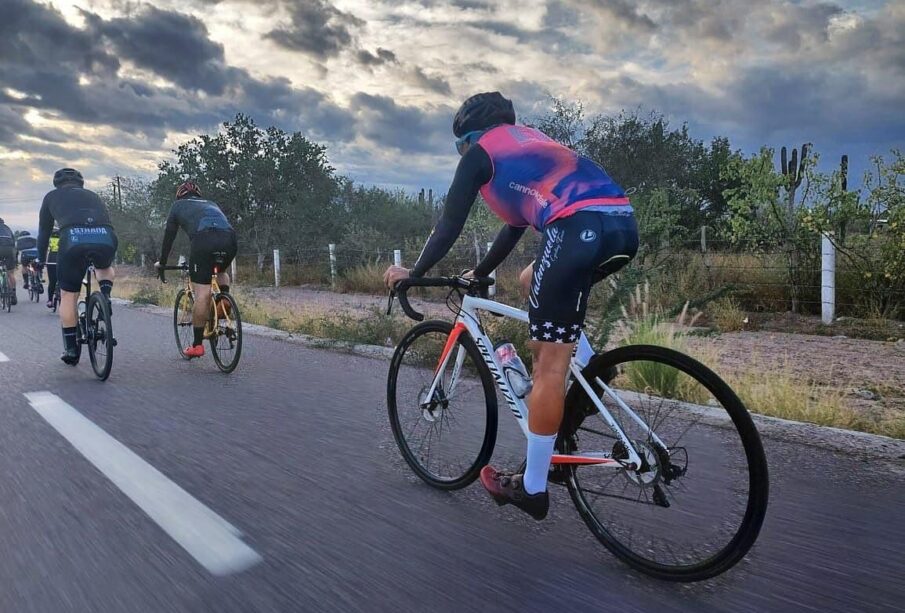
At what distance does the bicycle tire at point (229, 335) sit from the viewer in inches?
265

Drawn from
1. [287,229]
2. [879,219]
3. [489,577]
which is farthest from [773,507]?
[287,229]

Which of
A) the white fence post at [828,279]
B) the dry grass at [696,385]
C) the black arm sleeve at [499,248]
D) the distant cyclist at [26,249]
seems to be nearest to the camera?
the dry grass at [696,385]

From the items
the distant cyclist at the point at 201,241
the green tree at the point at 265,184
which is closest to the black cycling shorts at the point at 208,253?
the distant cyclist at the point at 201,241

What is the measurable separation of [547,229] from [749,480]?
3.99 feet

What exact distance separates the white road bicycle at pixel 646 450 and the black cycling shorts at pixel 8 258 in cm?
1641

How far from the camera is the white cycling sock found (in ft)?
9.10

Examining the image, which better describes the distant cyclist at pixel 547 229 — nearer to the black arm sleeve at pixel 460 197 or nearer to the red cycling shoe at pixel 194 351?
the black arm sleeve at pixel 460 197

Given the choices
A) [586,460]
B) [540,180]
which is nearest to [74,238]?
[540,180]

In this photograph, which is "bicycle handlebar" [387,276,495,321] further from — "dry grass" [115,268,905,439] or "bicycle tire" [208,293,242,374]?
"bicycle tire" [208,293,242,374]

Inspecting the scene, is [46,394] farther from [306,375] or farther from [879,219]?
[879,219]

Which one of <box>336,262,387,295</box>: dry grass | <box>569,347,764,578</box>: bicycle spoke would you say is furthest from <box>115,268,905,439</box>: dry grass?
<box>336,262,387,295</box>: dry grass

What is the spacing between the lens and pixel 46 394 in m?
5.74

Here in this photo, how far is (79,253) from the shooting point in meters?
6.83

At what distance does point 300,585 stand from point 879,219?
10.4 m
